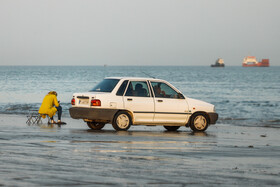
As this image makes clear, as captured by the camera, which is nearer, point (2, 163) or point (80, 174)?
point (80, 174)

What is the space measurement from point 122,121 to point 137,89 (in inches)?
42.8

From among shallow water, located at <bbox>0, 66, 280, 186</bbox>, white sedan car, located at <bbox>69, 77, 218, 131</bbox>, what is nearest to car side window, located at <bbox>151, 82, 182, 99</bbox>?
white sedan car, located at <bbox>69, 77, 218, 131</bbox>

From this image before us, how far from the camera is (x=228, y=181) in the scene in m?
8.54

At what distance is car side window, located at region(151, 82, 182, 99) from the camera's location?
18438mm

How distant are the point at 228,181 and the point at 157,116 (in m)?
9.63

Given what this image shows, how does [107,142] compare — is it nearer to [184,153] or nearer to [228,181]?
[184,153]

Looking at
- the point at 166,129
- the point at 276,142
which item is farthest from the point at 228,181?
the point at 166,129

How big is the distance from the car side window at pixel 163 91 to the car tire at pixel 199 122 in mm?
805

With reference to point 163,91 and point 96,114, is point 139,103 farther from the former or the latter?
point 96,114

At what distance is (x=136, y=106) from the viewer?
1791 centimetres

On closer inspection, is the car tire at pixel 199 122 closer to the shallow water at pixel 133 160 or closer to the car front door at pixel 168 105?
the car front door at pixel 168 105

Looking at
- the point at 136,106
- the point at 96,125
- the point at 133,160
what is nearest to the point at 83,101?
the point at 96,125

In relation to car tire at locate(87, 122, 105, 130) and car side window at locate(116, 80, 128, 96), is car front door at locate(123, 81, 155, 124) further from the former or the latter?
car tire at locate(87, 122, 105, 130)

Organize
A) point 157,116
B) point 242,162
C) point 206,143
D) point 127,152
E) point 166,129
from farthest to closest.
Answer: point 166,129
point 157,116
point 206,143
point 127,152
point 242,162
